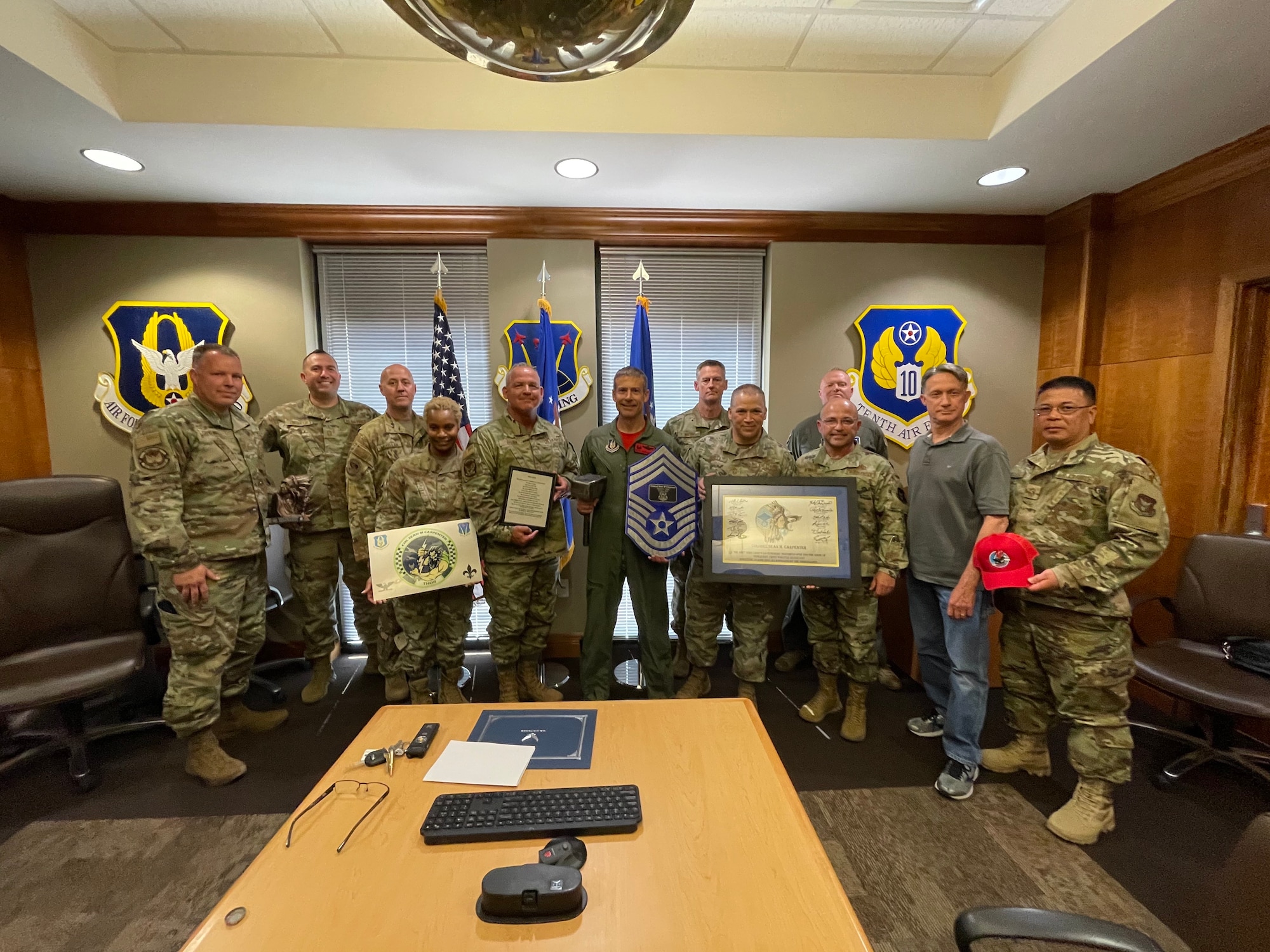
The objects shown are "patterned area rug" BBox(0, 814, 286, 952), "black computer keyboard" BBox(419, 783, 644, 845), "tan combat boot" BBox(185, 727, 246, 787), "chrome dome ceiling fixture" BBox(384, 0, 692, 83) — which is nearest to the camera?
"chrome dome ceiling fixture" BBox(384, 0, 692, 83)

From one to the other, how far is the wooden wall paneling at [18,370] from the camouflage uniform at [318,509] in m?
1.51

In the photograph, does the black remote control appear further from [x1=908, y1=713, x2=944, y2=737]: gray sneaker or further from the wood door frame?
the wood door frame

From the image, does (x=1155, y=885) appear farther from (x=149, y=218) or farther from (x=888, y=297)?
(x=149, y=218)

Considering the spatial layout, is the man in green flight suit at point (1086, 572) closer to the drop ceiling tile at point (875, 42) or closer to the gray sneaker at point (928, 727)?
the gray sneaker at point (928, 727)

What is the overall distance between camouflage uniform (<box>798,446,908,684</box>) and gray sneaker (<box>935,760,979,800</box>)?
450 millimetres

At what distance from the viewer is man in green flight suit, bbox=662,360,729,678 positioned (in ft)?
9.73

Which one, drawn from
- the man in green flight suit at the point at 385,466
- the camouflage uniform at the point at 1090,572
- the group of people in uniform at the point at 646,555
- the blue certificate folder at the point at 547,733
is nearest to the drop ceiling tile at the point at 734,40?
the group of people in uniform at the point at 646,555

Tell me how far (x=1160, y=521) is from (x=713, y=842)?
1.90 m

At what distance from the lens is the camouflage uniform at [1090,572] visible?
70.0 inches

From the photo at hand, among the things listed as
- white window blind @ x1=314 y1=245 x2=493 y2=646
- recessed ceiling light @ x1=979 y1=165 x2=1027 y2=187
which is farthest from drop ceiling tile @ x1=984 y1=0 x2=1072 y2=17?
white window blind @ x1=314 y1=245 x2=493 y2=646

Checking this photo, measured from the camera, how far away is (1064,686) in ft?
6.47

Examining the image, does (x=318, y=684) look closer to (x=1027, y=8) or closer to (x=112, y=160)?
(x=112, y=160)

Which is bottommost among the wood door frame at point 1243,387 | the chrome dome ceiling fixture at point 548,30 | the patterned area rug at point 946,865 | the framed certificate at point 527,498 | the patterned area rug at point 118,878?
the patterned area rug at point 118,878

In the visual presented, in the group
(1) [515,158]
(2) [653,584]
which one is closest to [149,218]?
(1) [515,158]
